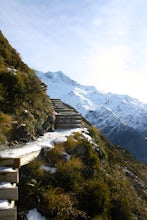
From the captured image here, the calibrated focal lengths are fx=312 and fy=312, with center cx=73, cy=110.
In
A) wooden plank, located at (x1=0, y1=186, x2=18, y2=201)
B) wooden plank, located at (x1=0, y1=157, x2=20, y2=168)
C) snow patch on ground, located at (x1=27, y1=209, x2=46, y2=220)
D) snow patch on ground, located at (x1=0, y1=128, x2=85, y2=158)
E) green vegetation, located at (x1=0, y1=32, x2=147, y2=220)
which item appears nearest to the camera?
wooden plank, located at (x1=0, y1=186, x2=18, y2=201)

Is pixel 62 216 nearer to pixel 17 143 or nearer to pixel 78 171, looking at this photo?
pixel 78 171

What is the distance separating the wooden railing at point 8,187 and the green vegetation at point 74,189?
3.11 ft

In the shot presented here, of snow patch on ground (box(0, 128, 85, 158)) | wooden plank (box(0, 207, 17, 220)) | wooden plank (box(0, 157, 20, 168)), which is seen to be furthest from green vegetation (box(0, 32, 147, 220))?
wooden plank (box(0, 207, 17, 220))

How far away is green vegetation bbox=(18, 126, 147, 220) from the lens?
9.20m

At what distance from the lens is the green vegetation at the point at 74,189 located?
9.20m

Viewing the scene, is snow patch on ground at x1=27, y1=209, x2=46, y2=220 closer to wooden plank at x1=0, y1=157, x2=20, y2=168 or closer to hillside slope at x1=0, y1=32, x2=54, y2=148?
wooden plank at x1=0, y1=157, x2=20, y2=168

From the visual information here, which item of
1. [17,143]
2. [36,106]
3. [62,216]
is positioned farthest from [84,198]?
[36,106]

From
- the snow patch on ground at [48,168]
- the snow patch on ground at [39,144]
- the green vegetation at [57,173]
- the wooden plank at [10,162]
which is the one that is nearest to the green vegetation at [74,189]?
the green vegetation at [57,173]

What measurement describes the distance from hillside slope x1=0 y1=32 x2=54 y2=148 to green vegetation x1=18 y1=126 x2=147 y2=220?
1.40 m

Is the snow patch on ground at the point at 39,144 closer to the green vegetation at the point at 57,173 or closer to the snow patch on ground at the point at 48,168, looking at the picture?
the green vegetation at the point at 57,173

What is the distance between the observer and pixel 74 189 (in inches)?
403

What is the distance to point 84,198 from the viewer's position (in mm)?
10203

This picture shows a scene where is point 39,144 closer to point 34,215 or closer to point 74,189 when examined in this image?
point 74,189

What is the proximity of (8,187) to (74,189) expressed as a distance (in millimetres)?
2811
